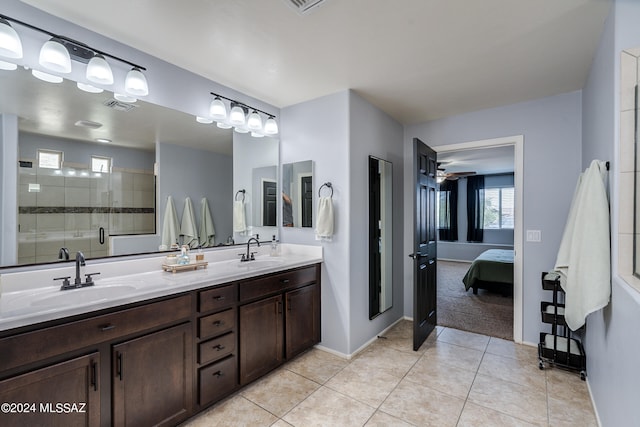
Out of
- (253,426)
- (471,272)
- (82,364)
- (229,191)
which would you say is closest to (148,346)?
(82,364)

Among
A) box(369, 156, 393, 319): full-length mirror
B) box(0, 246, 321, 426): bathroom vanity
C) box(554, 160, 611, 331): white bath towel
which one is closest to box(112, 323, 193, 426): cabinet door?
box(0, 246, 321, 426): bathroom vanity

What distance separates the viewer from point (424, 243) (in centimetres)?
309

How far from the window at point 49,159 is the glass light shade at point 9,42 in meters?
0.52

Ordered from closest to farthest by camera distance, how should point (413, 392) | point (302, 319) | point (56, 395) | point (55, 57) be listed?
point (56, 395), point (55, 57), point (413, 392), point (302, 319)

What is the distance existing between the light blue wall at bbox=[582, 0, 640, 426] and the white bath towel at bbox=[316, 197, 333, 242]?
1.90 meters

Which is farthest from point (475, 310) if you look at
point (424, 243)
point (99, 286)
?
point (99, 286)

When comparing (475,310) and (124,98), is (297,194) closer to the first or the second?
(124,98)

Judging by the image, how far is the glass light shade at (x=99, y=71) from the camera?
5.80 ft

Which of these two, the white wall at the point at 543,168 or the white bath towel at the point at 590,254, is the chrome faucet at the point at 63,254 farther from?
the white wall at the point at 543,168

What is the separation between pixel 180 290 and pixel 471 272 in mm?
4637

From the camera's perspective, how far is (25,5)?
5.21ft

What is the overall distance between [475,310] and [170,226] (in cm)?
398

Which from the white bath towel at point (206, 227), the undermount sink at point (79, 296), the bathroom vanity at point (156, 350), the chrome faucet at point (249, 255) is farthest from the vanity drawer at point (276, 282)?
the undermount sink at point (79, 296)

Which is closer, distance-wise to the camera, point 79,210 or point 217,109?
point 79,210
